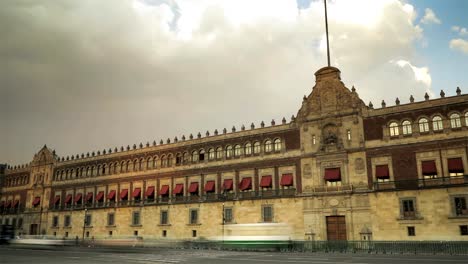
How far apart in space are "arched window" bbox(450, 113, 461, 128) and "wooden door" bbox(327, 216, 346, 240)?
14369 millimetres

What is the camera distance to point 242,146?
167 ft

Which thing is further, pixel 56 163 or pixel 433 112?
pixel 56 163

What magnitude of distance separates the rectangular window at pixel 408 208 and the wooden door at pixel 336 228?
19.9ft

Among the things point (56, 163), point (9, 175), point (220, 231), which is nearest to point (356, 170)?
point (220, 231)

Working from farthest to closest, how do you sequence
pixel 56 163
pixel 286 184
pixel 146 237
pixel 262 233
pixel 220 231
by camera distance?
pixel 56 163
pixel 146 237
pixel 220 231
pixel 286 184
pixel 262 233

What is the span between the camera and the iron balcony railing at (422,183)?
3798 cm

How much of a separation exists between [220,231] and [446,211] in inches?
979

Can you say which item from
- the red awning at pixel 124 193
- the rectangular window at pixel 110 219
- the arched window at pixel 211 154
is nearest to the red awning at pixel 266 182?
the arched window at pixel 211 154

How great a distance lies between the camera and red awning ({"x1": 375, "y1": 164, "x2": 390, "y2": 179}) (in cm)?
4109

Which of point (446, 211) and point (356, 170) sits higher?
point (356, 170)

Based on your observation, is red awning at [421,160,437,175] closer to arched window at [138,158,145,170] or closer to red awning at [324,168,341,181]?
red awning at [324,168,341,181]

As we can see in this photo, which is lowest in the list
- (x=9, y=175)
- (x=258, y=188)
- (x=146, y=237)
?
(x=146, y=237)

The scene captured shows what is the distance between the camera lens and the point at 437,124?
132 feet

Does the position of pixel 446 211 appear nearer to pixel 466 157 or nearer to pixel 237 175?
pixel 466 157
